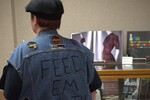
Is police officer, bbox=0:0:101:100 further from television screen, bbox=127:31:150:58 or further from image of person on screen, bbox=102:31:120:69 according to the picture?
television screen, bbox=127:31:150:58

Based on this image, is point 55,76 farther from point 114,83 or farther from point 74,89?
point 114,83

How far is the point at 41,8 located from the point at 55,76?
30 centimetres

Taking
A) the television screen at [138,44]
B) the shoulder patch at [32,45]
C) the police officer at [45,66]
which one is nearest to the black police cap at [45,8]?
the police officer at [45,66]

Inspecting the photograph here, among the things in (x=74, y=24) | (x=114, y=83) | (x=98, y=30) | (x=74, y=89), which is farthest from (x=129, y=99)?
(x=74, y=89)

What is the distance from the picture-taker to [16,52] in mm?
1034

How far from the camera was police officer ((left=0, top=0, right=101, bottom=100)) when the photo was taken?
3.32ft

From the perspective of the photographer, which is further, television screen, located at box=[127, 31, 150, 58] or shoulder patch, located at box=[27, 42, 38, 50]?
television screen, located at box=[127, 31, 150, 58]

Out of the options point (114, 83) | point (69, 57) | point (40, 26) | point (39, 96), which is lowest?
point (114, 83)

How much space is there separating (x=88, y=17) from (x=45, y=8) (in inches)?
63.7

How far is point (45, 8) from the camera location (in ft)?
3.38

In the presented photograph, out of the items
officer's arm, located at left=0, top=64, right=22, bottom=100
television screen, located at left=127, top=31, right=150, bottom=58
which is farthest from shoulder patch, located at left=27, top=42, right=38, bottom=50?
television screen, located at left=127, top=31, right=150, bottom=58

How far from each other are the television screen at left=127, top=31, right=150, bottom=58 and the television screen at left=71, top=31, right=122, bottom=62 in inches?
5.2

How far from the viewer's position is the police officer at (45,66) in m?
1.01

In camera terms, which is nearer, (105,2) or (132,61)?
(132,61)
